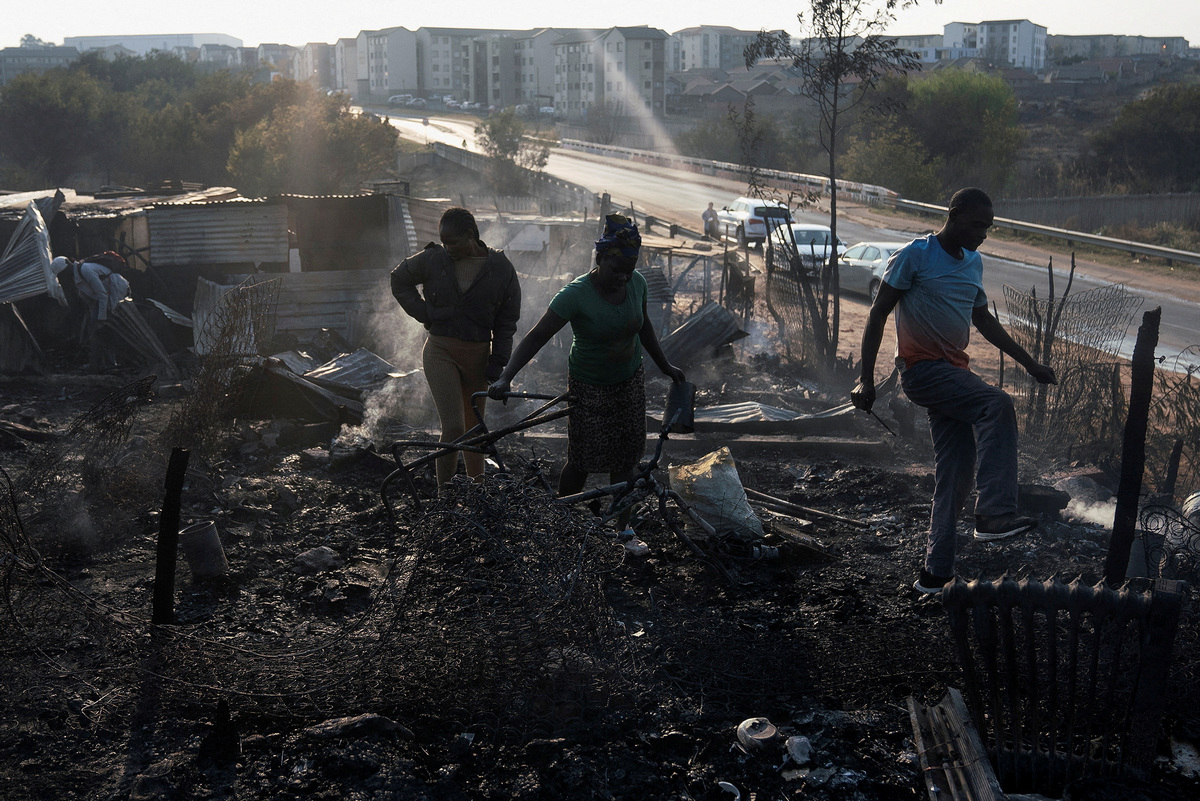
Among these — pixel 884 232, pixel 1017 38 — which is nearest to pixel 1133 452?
pixel 884 232

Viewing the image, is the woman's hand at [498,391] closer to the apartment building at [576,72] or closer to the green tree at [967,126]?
the green tree at [967,126]

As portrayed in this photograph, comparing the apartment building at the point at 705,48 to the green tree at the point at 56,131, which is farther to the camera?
the apartment building at the point at 705,48

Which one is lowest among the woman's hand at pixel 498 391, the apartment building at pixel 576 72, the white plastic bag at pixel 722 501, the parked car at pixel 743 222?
the white plastic bag at pixel 722 501

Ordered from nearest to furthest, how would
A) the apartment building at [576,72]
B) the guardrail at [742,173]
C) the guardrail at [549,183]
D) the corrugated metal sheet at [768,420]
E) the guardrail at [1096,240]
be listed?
the corrugated metal sheet at [768,420] < the guardrail at [1096,240] < the guardrail at [742,173] < the guardrail at [549,183] < the apartment building at [576,72]

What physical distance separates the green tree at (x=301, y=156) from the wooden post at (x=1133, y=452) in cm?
2730

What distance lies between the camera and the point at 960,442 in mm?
3912

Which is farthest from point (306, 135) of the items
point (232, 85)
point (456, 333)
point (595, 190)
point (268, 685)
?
point (268, 685)

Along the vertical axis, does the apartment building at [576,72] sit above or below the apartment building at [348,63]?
below

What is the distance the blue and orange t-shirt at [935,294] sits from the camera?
12.5 feet

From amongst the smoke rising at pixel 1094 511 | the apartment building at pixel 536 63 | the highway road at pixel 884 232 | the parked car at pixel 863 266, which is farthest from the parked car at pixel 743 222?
the apartment building at pixel 536 63

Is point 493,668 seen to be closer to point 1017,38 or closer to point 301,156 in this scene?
point 301,156

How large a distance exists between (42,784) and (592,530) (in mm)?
1924

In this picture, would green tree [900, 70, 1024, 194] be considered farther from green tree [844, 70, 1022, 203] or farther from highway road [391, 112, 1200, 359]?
highway road [391, 112, 1200, 359]

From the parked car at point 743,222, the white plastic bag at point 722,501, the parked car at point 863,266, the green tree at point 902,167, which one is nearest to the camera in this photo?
the white plastic bag at point 722,501
